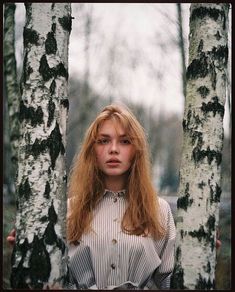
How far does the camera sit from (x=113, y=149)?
7.89 feet

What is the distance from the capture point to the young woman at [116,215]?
2346mm

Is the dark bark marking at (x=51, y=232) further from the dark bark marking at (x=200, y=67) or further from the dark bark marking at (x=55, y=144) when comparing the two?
the dark bark marking at (x=200, y=67)

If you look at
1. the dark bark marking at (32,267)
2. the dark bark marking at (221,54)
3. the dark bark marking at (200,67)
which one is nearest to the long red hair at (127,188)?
the dark bark marking at (32,267)

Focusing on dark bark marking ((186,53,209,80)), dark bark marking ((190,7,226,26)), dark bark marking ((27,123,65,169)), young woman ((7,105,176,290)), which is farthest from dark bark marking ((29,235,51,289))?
dark bark marking ((190,7,226,26))

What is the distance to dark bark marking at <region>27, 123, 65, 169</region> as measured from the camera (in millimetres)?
2109

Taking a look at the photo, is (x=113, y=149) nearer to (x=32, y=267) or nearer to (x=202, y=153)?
(x=202, y=153)

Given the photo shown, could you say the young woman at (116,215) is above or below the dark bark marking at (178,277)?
above

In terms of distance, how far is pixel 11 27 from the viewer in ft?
12.4

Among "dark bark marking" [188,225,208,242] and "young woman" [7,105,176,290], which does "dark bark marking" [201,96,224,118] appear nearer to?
"young woman" [7,105,176,290]

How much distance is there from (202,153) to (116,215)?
59 centimetres

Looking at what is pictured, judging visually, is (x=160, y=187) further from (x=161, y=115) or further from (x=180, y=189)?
(x=180, y=189)

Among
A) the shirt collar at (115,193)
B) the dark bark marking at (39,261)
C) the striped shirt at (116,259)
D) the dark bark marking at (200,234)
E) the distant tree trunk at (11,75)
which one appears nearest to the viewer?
the dark bark marking at (39,261)

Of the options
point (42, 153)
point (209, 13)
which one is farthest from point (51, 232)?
point (209, 13)

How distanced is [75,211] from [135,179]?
0.37 m
